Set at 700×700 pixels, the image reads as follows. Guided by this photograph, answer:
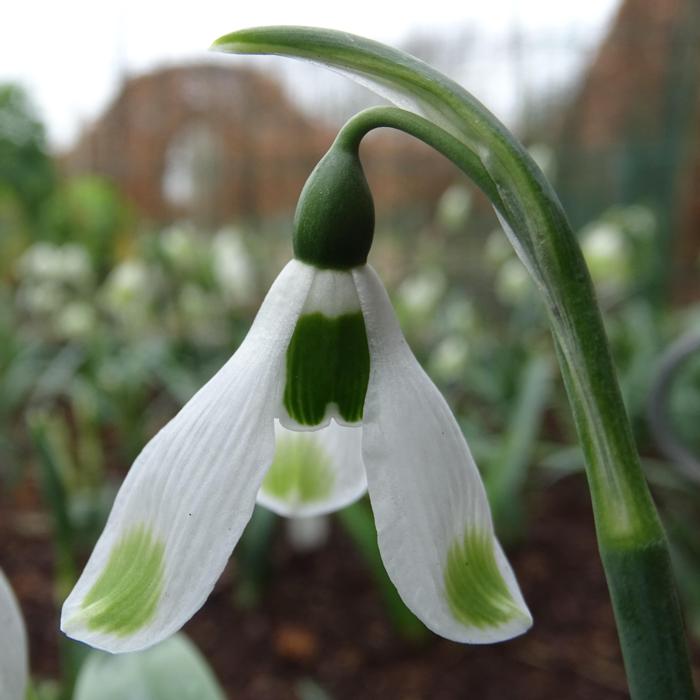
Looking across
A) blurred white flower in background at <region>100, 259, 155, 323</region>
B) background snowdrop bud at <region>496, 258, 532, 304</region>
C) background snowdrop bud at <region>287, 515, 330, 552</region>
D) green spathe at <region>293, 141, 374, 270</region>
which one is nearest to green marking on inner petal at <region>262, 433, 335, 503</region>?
green spathe at <region>293, 141, 374, 270</region>

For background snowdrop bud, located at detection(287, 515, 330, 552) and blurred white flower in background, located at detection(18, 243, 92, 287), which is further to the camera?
blurred white flower in background, located at detection(18, 243, 92, 287)

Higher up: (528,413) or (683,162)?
(683,162)

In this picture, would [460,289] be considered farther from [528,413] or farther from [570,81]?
[528,413]

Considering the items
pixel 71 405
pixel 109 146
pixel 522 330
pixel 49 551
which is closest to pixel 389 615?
pixel 49 551

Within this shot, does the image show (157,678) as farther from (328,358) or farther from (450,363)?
(450,363)

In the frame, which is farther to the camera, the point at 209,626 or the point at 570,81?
the point at 570,81

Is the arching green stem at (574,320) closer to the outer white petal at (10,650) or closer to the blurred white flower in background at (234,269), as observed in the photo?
the outer white petal at (10,650)

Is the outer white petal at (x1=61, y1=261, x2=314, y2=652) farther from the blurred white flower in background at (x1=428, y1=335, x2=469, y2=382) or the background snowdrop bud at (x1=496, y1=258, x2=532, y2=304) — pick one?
the background snowdrop bud at (x1=496, y1=258, x2=532, y2=304)

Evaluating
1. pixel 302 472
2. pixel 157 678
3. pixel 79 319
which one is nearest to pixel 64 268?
pixel 79 319
